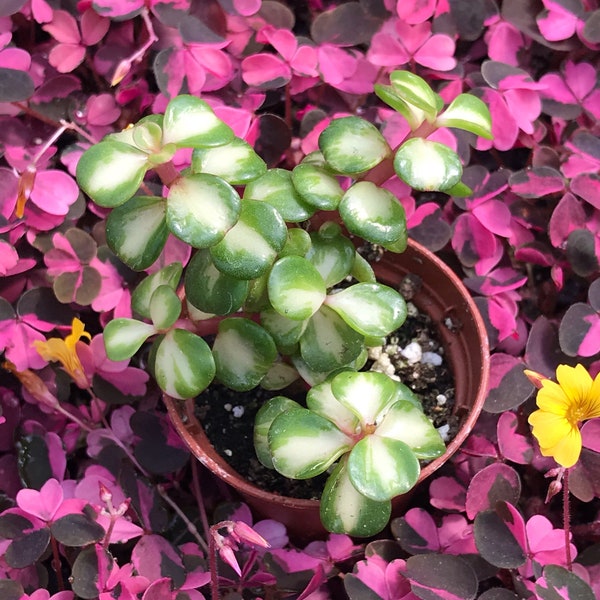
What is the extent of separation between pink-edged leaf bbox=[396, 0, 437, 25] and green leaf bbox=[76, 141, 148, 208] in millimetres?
708

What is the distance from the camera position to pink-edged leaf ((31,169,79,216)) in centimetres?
116

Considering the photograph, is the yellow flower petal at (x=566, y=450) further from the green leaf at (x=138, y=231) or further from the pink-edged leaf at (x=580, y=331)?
the green leaf at (x=138, y=231)

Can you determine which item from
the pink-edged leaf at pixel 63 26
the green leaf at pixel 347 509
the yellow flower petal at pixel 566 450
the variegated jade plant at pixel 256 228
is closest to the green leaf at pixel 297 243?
the variegated jade plant at pixel 256 228

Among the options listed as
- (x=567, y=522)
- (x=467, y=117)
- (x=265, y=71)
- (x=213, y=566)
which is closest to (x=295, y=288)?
(x=467, y=117)

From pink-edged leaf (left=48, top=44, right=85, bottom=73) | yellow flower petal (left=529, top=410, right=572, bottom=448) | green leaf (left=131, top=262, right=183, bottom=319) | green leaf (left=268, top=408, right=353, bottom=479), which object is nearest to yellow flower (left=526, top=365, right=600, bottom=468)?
yellow flower petal (left=529, top=410, right=572, bottom=448)

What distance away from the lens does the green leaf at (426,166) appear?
76 cm

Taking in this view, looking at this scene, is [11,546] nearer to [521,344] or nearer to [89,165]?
[89,165]

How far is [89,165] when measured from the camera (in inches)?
27.9

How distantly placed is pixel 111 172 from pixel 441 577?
2.17 feet

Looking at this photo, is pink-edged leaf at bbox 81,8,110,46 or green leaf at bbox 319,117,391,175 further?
pink-edged leaf at bbox 81,8,110,46

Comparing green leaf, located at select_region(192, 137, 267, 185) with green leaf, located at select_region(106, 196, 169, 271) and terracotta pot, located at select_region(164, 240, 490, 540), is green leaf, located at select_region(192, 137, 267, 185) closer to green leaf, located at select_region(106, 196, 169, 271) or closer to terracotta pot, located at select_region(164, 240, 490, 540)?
green leaf, located at select_region(106, 196, 169, 271)

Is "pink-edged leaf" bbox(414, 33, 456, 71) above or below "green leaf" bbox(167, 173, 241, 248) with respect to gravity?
below

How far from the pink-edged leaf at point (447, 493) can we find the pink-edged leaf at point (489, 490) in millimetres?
44

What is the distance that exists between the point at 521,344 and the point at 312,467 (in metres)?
0.57
